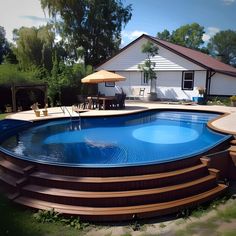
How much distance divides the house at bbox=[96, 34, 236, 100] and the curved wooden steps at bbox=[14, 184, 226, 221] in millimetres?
14737

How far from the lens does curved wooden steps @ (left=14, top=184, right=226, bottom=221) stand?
15.8ft

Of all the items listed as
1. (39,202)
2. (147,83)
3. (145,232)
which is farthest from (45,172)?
(147,83)

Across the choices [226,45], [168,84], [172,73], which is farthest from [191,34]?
[168,84]

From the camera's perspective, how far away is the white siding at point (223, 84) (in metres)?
18.4

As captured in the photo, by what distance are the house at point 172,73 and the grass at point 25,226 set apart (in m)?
16.1

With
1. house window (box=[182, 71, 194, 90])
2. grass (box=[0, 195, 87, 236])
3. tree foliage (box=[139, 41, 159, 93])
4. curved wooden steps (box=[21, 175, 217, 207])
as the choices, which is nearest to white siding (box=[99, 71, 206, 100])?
house window (box=[182, 71, 194, 90])

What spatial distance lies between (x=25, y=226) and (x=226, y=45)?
2813 inches

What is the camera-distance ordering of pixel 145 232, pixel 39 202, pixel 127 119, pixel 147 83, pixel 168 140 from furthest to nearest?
pixel 147 83 < pixel 127 119 < pixel 168 140 < pixel 39 202 < pixel 145 232

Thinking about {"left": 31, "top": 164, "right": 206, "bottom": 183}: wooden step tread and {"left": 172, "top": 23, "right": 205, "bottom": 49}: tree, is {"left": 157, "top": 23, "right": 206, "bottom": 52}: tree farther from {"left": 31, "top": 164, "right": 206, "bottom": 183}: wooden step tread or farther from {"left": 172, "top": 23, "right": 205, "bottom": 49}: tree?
{"left": 31, "top": 164, "right": 206, "bottom": 183}: wooden step tread

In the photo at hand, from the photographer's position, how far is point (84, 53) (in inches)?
1109

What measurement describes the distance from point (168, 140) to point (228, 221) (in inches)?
176

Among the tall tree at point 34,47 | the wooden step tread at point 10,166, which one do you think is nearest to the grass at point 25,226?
the wooden step tread at point 10,166

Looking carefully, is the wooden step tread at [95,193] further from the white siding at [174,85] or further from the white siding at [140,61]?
the white siding at [140,61]

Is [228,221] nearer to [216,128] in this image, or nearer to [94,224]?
[94,224]
